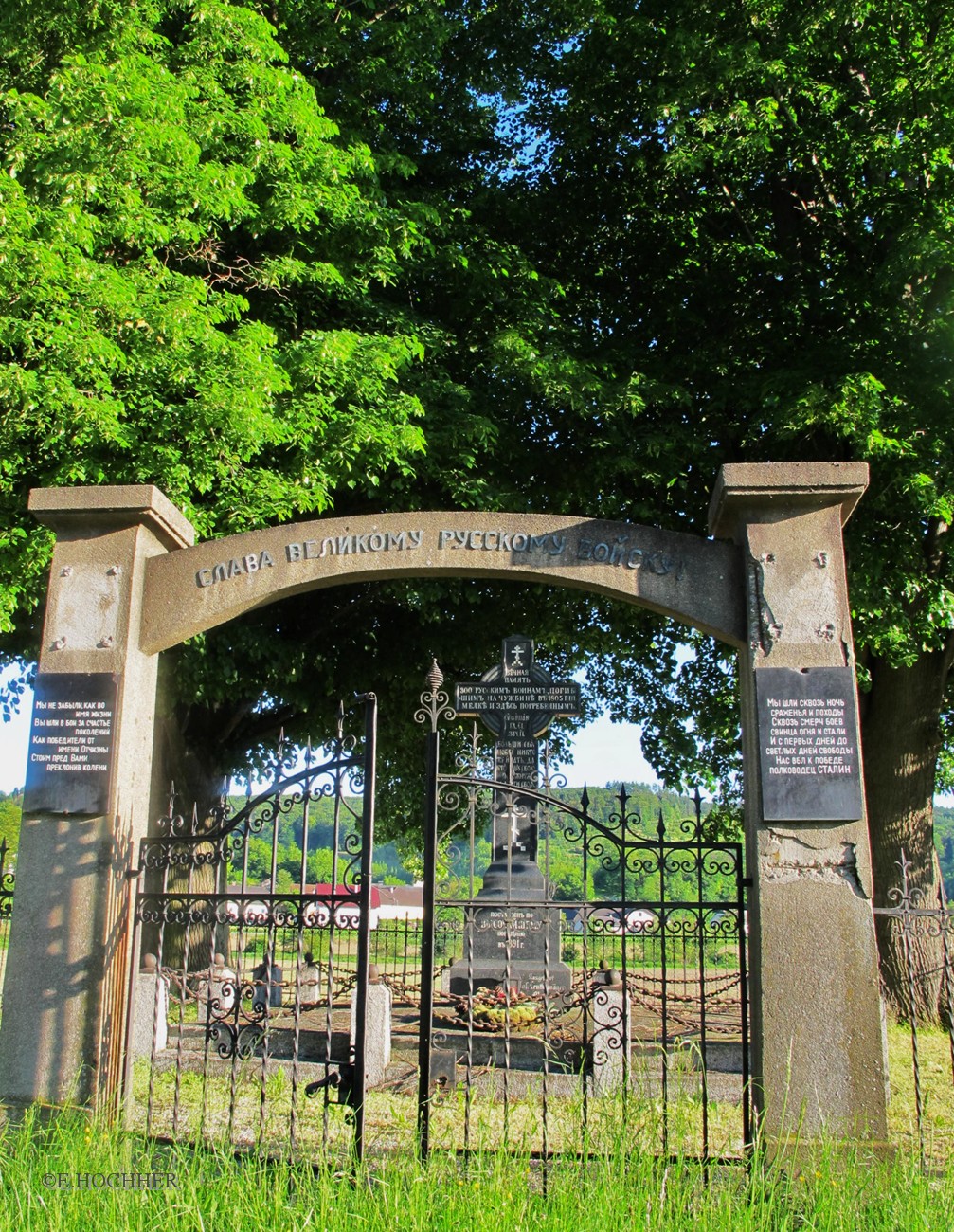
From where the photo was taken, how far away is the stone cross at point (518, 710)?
11500 mm

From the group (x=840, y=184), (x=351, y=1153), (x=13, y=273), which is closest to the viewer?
(x=351, y=1153)

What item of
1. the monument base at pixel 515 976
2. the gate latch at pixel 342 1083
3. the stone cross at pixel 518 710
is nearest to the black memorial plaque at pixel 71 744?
the gate latch at pixel 342 1083

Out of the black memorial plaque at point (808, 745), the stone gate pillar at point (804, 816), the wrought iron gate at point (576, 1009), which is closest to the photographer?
the wrought iron gate at point (576, 1009)

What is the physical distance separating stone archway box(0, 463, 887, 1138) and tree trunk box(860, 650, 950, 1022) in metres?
6.12

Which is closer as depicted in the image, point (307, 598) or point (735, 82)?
point (735, 82)

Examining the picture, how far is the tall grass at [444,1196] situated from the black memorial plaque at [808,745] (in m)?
1.66

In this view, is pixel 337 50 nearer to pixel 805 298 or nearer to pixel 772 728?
pixel 805 298

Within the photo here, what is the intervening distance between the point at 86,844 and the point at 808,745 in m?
3.89

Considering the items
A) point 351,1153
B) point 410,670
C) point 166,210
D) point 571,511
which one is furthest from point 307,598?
point 351,1153

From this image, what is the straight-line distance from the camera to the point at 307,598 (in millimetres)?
13555

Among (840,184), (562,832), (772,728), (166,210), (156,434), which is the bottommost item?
(562,832)

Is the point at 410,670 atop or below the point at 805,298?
below

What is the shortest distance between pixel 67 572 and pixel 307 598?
7.15 m

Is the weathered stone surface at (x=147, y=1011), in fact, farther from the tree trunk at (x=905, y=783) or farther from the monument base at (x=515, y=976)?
the tree trunk at (x=905, y=783)
